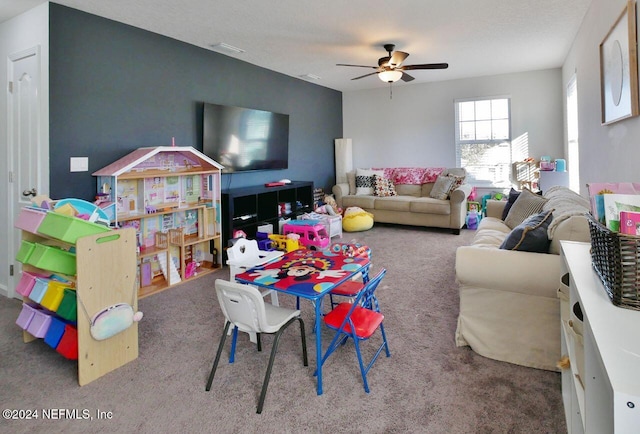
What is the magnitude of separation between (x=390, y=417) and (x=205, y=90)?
413 centimetres

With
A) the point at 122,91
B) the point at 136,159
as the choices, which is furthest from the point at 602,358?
the point at 122,91

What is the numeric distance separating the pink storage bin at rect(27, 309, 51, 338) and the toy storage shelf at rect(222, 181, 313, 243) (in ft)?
7.29

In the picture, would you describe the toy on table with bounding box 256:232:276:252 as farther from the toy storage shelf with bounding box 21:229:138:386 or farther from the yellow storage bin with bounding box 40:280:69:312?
the yellow storage bin with bounding box 40:280:69:312

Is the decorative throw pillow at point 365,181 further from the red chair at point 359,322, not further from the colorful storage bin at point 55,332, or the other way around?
the colorful storage bin at point 55,332

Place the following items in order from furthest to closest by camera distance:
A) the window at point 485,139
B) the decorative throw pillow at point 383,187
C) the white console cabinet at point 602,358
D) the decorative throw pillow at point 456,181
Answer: the decorative throw pillow at point 383,187
the window at point 485,139
the decorative throw pillow at point 456,181
the white console cabinet at point 602,358

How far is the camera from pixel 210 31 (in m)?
4.01

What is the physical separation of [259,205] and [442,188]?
300cm

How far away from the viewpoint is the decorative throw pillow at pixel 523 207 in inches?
142

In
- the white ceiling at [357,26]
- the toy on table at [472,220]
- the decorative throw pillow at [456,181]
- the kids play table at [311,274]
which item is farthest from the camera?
the toy on table at [472,220]

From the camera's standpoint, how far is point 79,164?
11.1 ft

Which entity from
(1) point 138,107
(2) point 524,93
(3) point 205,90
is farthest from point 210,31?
(2) point 524,93

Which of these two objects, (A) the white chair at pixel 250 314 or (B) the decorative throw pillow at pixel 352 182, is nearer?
(A) the white chair at pixel 250 314

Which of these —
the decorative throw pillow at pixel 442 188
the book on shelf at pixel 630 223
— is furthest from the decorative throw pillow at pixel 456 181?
the book on shelf at pixel 630 223

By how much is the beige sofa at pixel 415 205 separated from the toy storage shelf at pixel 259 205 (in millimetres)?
1043
